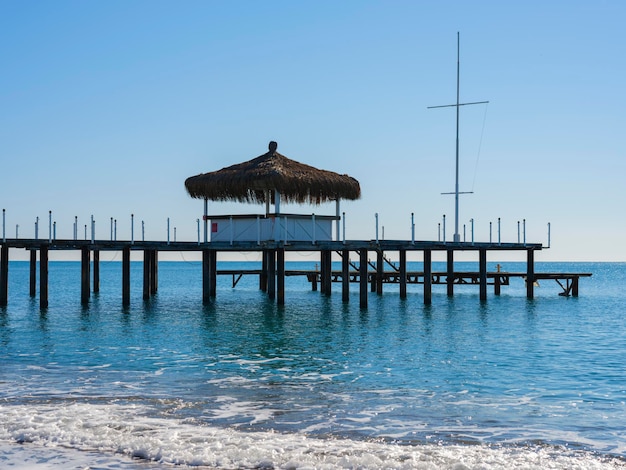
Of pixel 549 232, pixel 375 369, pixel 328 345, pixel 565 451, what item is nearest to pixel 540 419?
pixel 565 451

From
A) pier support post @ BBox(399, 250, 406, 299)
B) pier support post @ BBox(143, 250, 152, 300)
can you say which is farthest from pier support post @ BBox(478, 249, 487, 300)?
pier support post @ BBox(143, 250, 152, 300)

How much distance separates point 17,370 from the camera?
16.0 metres

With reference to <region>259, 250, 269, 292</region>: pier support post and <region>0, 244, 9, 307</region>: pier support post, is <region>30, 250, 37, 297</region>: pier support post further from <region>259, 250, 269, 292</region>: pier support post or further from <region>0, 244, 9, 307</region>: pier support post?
<region>259, 250, 269, 292</region>: pier support post

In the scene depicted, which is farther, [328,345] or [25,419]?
[328,345]

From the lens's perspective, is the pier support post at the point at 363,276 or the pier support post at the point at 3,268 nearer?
the pier support post at the point at 3,268

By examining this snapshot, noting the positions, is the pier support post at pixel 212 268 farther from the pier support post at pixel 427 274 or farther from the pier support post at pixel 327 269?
the pier support post at pixel 427 274

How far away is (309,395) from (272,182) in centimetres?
1551

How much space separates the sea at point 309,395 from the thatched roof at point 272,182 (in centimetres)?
518

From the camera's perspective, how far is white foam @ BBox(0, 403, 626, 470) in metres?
9.08

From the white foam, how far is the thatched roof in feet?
58.4

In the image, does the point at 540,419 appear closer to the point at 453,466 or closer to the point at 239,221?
the point at 453,466

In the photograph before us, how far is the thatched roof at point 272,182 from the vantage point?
92.8 feet

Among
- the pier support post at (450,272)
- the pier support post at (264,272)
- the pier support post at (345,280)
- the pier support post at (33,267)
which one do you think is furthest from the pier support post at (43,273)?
the pier support post at (450,272)

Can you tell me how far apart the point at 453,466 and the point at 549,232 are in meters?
28.3
